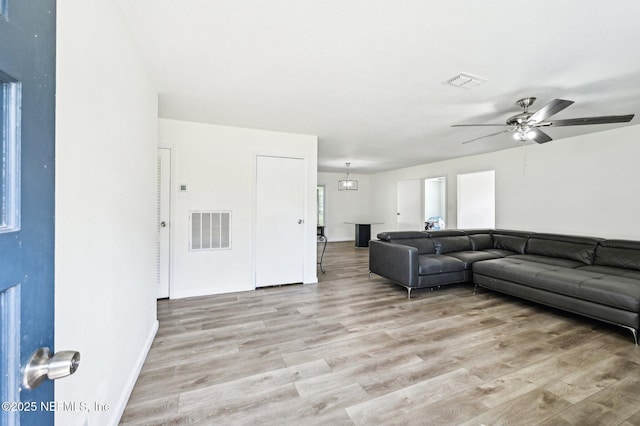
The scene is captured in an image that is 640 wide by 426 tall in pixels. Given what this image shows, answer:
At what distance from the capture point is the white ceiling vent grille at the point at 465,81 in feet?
7.66

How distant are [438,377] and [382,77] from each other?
250 centimetres

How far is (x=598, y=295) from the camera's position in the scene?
2.67m

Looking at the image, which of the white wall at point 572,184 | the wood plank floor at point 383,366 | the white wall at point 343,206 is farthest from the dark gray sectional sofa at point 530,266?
the white wall at point 343,206

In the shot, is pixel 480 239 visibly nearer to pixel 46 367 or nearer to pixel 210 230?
pixel 210 230

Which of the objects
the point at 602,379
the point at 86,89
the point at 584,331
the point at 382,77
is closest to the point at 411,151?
the point at 382,77

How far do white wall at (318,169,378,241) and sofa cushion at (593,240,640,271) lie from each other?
233 inches

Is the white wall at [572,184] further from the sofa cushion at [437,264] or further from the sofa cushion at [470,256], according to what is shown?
the sofa cushion at [437,264]

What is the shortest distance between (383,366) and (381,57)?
2.43 metres

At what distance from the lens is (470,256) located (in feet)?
13.9

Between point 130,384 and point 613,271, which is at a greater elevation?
point 613,271

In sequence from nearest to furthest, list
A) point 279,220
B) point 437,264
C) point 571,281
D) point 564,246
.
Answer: point 571,281 < point 437,264 < point 564,246 < point 279,220

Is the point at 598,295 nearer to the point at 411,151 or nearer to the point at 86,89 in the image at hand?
the point at 411,151

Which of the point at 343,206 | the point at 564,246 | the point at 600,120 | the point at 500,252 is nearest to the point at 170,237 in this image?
the point at 600,120

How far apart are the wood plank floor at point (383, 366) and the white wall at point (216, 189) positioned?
0.45m
